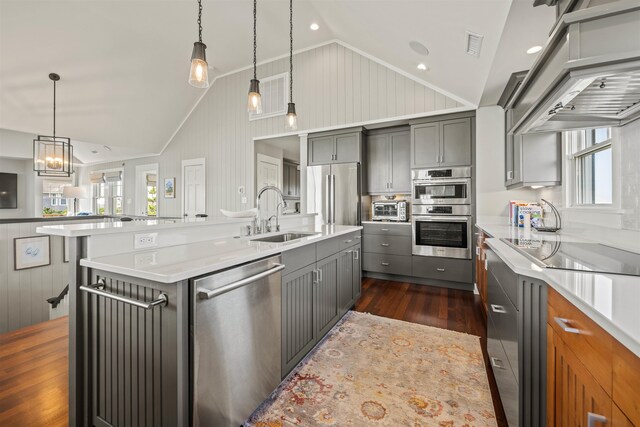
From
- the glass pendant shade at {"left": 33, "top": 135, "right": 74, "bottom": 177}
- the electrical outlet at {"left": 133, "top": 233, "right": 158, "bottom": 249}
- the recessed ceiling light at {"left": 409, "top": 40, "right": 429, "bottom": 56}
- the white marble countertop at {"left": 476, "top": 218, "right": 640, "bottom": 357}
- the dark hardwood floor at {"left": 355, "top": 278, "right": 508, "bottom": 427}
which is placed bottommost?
the dark hardwood floor at {"left": 355, "top": 278, "right": 508, "bottom": 427}

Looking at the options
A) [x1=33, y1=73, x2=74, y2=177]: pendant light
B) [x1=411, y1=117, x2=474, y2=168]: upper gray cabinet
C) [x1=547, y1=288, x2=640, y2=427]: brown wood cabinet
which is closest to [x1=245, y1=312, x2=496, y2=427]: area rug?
[x1=547, y1=288, x2=640, y2=427]: brown wood cabinet

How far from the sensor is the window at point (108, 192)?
813 cm

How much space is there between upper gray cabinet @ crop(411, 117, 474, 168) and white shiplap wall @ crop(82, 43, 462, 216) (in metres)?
0.23

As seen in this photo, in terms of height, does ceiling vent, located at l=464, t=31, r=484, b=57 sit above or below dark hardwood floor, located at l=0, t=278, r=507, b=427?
above

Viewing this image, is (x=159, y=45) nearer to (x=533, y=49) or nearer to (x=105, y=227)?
(x=105, y=227)

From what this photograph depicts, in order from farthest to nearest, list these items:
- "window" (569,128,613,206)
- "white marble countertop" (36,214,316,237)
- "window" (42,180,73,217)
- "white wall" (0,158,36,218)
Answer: "window" (42,180,73,217) → "white wall" (0,158,36,218) → "window" (569,128,613,206) → "white marble countertop" (36,214,316,237)

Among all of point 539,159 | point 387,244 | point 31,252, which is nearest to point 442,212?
point 387,244

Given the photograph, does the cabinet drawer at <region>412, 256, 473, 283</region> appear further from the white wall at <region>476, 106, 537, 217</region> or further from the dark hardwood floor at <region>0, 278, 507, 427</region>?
the white wall at <region>476, 106, 537, 217</region>

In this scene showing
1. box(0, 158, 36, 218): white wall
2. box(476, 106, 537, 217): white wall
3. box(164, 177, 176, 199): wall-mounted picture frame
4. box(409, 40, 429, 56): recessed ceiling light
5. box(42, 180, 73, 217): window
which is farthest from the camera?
box(42, 180, 73, 217): window

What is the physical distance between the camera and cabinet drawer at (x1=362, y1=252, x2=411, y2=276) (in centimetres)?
413

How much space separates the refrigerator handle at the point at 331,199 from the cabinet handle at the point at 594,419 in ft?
12.7

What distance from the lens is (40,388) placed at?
179 cm

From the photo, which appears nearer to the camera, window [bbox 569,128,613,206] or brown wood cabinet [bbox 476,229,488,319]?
window [bbox 569,128,613,206]

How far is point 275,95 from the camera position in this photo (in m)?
5.30
